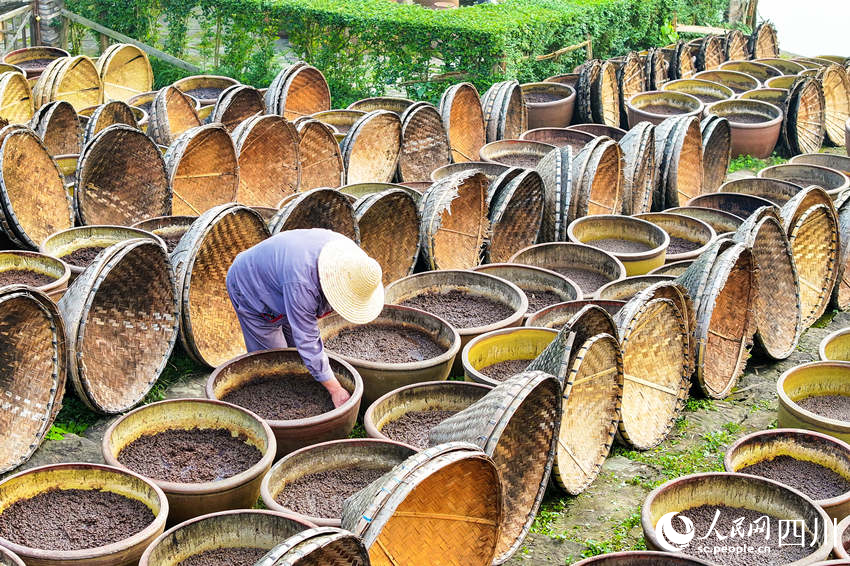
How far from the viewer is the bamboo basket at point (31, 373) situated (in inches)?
166

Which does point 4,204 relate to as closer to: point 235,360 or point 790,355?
point 235,360

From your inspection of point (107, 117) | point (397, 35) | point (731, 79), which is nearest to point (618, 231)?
point (107, 117)

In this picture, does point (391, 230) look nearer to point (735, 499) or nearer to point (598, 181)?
point (598, 181)

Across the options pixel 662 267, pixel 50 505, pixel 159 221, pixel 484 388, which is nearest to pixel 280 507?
pixel 50 505

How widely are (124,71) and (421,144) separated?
3.69m

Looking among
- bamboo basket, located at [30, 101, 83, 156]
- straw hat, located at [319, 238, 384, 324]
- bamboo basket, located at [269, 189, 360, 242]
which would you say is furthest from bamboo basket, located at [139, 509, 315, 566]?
bamboo basket, located at [30, 101, 83, 156]

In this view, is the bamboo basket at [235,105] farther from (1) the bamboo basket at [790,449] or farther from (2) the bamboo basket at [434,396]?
(1) the bamboo basket at [790,449]

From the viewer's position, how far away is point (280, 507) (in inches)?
145

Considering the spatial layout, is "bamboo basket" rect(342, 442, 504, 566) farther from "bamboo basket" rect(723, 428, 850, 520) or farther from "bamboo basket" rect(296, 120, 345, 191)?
"bamboo basket" rect(296, 120, 345, 191)

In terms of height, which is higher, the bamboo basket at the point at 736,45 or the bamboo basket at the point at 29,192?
the bamboo basket at the point at 736,45

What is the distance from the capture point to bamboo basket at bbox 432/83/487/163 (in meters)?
8.18

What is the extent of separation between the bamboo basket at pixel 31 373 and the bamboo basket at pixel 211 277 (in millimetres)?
758

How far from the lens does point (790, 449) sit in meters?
4.47

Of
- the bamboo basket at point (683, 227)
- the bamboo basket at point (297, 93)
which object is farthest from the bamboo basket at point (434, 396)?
the bamboo basket at point (297, 93)
